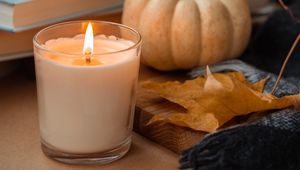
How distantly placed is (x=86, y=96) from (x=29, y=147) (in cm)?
12

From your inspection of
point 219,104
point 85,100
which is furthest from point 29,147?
point 219,104

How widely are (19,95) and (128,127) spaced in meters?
0.22

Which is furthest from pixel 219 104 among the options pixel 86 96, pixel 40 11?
pixel 40 11

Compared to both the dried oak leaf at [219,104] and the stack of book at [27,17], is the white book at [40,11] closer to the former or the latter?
the stack of book at [27,17]

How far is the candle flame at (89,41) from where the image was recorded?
0.62 meters

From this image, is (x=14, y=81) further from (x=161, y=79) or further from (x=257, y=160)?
(x=257, y=160)

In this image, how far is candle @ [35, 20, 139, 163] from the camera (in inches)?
23.3

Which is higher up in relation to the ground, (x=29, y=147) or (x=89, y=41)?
(x=89, y=41)

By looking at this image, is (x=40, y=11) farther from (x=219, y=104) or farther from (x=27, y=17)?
(x=219, y=104)

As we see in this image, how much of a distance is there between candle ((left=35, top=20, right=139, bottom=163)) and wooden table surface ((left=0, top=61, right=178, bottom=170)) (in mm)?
17

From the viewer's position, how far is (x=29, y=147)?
0.67 m

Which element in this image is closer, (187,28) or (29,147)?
(29,147)

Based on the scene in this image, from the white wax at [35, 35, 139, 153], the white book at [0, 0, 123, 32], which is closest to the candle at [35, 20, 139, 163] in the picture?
the white wax at [35, 35, 139, 153]

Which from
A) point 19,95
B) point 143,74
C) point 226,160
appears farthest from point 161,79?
point 226,160
